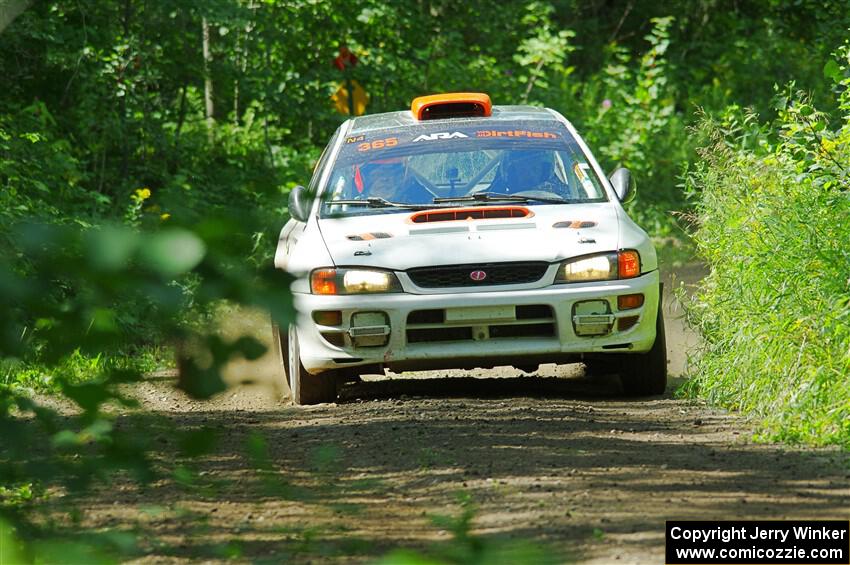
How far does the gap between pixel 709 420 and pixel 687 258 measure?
851 centimetres

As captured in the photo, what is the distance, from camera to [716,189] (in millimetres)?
9109

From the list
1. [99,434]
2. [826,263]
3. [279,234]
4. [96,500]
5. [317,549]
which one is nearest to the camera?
[279,234]

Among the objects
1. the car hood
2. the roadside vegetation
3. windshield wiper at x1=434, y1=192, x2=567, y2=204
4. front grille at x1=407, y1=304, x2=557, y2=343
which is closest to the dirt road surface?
the roadside vegetation

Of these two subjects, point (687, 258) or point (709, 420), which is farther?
point (687, 258)

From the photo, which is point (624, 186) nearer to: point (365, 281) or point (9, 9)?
point (365, 281)

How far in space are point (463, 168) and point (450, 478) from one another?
3360 mm

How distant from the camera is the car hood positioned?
766 cm

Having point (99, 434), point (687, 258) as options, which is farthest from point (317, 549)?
point (687, 258)

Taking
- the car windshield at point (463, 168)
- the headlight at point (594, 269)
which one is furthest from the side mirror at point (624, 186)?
the headlight at point (594, 269)

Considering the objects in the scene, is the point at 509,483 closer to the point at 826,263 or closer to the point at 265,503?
the point at 265,503

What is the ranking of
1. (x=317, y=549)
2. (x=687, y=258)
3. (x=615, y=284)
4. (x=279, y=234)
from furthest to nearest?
(x=687, y=258) < (x=615, y=284) < (x=317, y=549) < (x=279, y=234)

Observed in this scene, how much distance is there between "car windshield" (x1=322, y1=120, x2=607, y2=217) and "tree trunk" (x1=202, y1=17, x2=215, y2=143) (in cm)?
766
